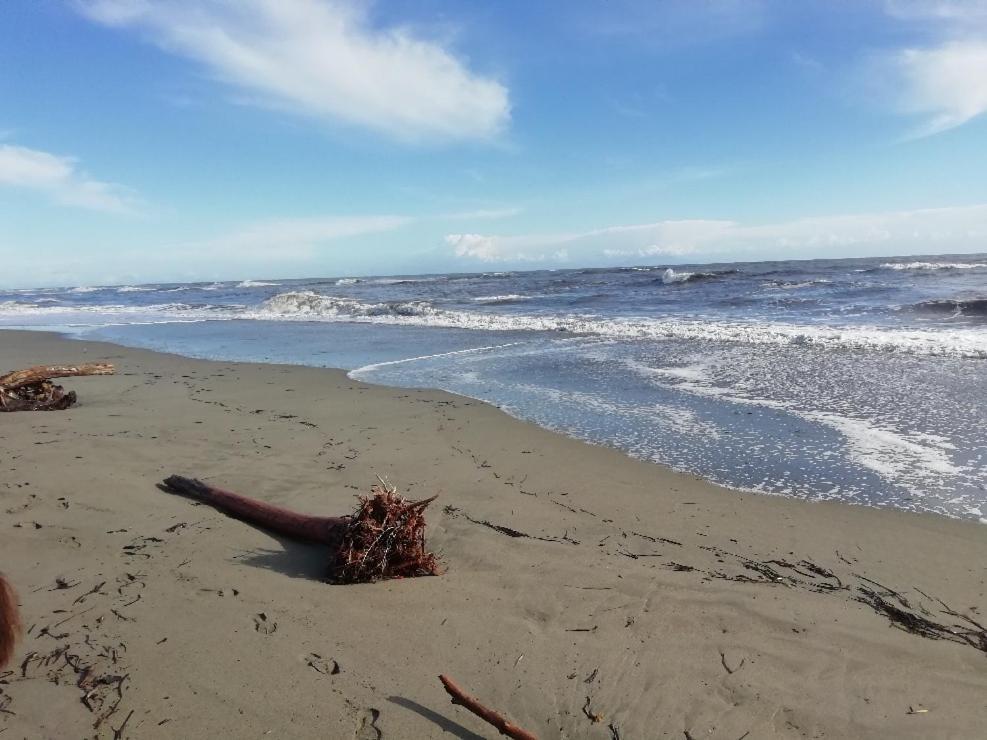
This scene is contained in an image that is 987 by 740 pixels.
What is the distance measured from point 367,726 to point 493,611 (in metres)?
0.88

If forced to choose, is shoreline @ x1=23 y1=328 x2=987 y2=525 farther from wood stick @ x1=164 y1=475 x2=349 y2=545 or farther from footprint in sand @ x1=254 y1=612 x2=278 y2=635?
footprint in sand @ x1=254 y1=612 x2=278 y2=635

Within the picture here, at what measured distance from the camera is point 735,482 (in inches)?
183

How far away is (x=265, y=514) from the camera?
12.7 ft

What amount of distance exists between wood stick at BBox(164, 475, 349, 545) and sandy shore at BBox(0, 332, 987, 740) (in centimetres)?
10

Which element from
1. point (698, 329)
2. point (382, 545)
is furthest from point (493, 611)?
point (698, 329)

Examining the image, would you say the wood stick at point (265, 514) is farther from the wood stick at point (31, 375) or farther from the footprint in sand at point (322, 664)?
the wood stick at point (31, 375)

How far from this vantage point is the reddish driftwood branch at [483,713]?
2.06m

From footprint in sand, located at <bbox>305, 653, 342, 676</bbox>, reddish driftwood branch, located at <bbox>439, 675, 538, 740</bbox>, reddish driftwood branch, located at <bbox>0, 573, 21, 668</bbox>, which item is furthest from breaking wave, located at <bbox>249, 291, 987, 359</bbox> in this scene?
reddish driftwood branch, located at <bbox>0, 573, 21, 668</bbox>

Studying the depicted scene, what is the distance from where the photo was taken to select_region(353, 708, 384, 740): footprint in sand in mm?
2146

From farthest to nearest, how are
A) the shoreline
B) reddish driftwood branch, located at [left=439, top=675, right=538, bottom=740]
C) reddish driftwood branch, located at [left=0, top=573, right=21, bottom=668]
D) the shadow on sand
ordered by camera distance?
the shoreline, the shadow on sand, reddish driftwood branch, located at [left=439, top=675, right=538, bottom=740], reddish driftwood branch, located at [left=0, top=573, right=21, bottom=668]

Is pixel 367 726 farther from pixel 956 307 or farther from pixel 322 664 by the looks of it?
pixel 956 307

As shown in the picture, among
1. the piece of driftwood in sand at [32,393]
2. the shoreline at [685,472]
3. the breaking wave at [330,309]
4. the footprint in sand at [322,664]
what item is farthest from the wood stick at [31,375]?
the breaking wave at [330,309]

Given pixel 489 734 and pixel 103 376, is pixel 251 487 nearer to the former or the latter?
pixel 489 734

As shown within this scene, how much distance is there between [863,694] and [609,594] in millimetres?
1126
